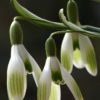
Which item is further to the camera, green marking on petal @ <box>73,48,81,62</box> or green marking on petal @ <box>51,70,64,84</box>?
green marking on petal @ <box>73,48,81,62</box>

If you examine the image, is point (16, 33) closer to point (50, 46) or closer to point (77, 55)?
point (50, 46)

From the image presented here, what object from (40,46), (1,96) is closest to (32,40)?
(40,46)

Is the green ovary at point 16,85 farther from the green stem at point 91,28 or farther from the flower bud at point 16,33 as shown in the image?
the green stem at point 91,28

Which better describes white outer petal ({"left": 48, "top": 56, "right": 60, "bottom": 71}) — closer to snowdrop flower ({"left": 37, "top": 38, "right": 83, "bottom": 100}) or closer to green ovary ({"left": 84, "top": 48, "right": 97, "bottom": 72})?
snowdrop flower ({"left": 37, "top": 38, "right": 83, "bottom": 100})

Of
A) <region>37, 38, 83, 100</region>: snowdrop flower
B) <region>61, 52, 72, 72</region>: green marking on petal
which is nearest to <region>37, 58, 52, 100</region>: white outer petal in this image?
<region>37, 38, 83, 100</region>: snowdrop flower

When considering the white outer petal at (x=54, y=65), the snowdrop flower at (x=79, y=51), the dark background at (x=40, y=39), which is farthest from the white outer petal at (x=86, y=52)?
the dark background at (x=40, y=39)
